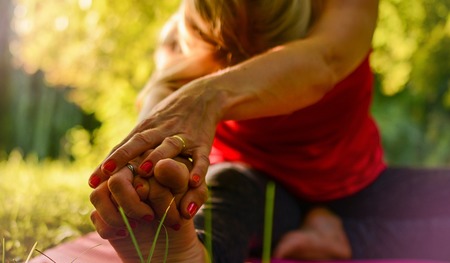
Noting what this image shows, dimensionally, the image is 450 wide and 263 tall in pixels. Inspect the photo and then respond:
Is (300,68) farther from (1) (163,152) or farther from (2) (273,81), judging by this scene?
(1) (163,152)

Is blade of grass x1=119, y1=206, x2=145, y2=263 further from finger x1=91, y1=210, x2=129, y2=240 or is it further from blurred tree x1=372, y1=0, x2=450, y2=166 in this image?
blurred tree x1=372, y1=0, x2=450, y2=166

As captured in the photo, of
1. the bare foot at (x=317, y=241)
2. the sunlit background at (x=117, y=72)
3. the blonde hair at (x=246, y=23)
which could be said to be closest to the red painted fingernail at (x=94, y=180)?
the blonde hair at (x=246, y=23)

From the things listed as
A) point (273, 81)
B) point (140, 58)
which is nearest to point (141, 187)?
point (273, 81)

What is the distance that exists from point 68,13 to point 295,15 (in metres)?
3.67

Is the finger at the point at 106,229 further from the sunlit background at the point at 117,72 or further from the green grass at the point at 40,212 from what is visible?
the sunlit background at the point at 117,72

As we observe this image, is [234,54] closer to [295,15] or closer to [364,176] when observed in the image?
[295,15]

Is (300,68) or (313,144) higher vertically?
(300,68)

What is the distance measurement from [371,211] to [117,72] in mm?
3623

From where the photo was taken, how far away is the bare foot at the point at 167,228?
118cm

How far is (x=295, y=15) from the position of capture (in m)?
1.83

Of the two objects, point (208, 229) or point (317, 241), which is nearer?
point (208, 229)

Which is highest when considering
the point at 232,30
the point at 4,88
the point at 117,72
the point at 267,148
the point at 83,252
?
the point at 232,30

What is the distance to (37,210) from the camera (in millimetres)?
2727

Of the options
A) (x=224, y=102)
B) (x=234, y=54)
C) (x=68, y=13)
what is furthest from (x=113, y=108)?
(x=224, y=102)
